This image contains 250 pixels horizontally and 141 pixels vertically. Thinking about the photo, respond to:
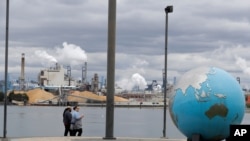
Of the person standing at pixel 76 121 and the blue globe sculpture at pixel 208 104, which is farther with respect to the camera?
the person standing at pixel 76 121

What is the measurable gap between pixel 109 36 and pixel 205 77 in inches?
200

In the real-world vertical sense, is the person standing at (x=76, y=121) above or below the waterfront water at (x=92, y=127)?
above

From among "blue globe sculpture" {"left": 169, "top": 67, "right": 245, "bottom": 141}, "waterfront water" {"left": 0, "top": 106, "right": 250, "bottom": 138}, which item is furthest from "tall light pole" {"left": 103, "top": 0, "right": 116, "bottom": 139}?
"waterfront water" {"left": 0, "top": 106, "right": 250, "bottom": 138}

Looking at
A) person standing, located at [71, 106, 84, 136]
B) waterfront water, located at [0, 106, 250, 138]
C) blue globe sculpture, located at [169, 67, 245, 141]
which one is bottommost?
waterfront water, located at [0, 106, 250, 138]

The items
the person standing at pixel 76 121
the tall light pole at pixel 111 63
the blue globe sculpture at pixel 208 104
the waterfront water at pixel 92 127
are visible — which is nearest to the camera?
A: the blue globe sculpture at pixel 208 104

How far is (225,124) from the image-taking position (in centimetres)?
1627

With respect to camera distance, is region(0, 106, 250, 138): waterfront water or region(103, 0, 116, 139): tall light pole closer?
region(103, 0, 116, 139): tall light pole

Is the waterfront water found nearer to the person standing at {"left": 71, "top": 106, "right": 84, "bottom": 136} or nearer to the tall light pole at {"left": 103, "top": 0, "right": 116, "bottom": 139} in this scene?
the person standing at {"left": 71, "top": 106, "right": 84, "bottom": 136}

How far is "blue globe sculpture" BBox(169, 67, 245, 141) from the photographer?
16.0 meters

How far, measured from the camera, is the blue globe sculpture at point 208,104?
52.6 ft

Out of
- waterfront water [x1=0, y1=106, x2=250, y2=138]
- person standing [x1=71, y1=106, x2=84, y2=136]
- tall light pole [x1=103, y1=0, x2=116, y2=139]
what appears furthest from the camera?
waterfront water [x1=0, y1=106, x2=250, y2=138]

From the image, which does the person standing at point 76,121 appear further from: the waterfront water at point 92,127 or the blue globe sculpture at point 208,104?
the blue globe sculpture at point 208,104

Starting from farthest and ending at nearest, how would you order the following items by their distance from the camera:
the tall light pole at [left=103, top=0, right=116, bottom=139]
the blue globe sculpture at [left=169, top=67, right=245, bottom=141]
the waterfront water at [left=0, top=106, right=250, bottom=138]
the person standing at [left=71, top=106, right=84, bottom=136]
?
the waterfront water at [left=0, top=106, right=250, bottom=138], the person standing at [left=71, top=106, right=84, bottom=136], the tall light pole at [left=103, top=0, right=116, bottom=139], the blue globe sculpture at [left=169, top=67, right=245, bottom=141]

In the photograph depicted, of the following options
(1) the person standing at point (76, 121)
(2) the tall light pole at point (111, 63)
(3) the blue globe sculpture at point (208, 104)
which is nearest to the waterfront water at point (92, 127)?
(1) the person standing at point (76, 121)
